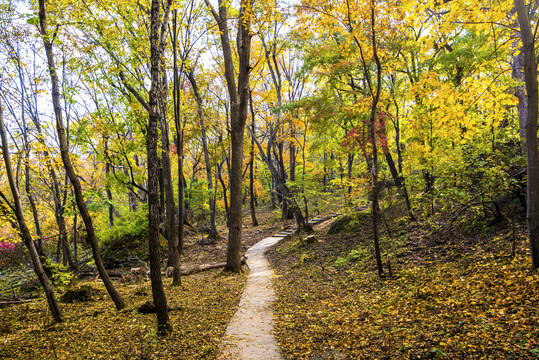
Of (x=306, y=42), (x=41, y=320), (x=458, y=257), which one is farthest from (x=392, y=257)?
(x=306, y=42)

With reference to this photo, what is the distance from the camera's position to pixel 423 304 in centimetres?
440

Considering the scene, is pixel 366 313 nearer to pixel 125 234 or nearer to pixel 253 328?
pixel 253 328

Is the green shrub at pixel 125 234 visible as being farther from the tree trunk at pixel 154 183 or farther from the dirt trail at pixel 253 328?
the tree trunk at pixel 154 183

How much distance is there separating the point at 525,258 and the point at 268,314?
4556mm

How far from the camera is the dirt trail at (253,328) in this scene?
401 cm

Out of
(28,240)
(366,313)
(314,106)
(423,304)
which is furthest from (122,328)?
(314,106)

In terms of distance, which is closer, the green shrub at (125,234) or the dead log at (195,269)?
the dead log at (195,269)

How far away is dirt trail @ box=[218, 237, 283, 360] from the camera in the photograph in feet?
13.2

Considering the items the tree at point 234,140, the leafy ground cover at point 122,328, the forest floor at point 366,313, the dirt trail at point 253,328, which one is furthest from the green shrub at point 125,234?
the dirt trail at point 253,328

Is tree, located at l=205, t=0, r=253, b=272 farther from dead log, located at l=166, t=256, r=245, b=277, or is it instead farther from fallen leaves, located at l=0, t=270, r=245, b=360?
fallen leaves, located at l=0, t=270, r=245, b=360

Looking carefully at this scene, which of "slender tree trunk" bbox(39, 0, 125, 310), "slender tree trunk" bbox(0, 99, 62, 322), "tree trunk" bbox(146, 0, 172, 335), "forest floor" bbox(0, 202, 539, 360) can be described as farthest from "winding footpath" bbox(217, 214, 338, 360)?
"slender tree trunk" bbox(0, 99, 62, 322)

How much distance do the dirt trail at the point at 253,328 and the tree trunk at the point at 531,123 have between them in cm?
407

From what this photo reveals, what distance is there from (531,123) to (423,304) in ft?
9.98

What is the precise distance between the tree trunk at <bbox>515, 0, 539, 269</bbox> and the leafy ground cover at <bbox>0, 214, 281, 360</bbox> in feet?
16.2
